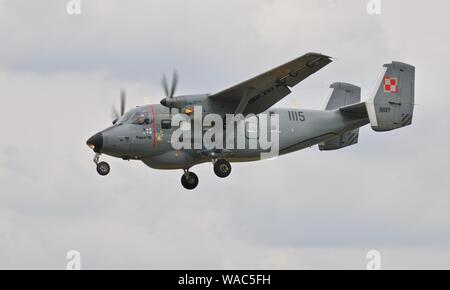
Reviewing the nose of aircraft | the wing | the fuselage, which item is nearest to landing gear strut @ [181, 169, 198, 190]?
the fuselage

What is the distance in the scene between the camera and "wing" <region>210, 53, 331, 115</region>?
4025cm

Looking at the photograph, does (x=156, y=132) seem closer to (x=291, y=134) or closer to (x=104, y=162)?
(x=104, y=162)

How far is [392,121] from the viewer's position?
1740 inches

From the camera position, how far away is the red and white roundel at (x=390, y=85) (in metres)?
44.6

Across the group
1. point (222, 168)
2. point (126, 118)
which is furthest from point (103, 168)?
point (222, 168)

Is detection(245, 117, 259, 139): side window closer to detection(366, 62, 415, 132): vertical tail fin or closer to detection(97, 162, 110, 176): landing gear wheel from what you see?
detection(366, 62, 415, 132): vertical tail fin

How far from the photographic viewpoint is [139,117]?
136ft

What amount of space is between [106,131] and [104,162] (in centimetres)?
111

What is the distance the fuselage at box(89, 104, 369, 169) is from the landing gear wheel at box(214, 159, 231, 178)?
262 mm

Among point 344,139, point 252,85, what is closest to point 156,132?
point 252,85

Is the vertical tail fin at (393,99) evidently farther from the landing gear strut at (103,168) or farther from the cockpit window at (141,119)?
the landing gear strut at (103,168)

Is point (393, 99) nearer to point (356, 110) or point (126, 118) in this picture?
point (356, 110)

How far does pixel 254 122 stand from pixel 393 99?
18.8 feet

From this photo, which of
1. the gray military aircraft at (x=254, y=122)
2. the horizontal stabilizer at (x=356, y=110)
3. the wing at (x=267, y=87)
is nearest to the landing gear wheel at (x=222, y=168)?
the gray military aircraft at (x=254, y=122)
